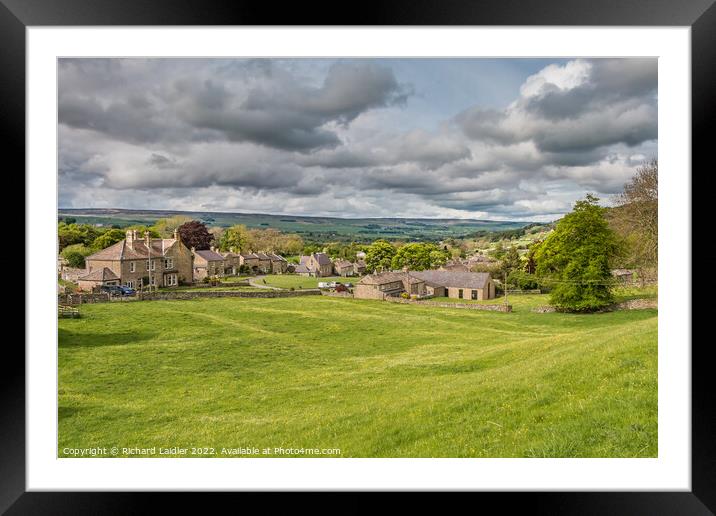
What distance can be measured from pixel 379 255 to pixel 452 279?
92 centimetres

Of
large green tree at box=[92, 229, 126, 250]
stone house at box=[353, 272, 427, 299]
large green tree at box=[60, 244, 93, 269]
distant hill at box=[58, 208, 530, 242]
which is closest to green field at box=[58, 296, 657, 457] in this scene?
stone house at box=[353, 272, 427, 299]

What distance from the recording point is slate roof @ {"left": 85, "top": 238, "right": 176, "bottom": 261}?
3936 millimetres

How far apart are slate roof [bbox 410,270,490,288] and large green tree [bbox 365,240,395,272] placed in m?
0.34

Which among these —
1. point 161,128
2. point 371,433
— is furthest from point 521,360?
point 161,128

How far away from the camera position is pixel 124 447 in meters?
3.28

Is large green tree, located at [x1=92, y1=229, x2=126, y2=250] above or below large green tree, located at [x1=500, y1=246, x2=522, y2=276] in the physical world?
above

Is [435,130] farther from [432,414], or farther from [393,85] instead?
[432,414]

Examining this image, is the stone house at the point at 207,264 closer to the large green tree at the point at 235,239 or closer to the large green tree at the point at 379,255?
the large green tree at the point at 235,239

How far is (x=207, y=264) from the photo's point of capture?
4195 millimetres

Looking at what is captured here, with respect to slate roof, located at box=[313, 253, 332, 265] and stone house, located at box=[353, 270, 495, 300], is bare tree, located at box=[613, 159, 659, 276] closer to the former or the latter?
stone house, located at box=[353, 270, 495, 300]

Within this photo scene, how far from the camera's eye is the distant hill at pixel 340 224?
3978mm
